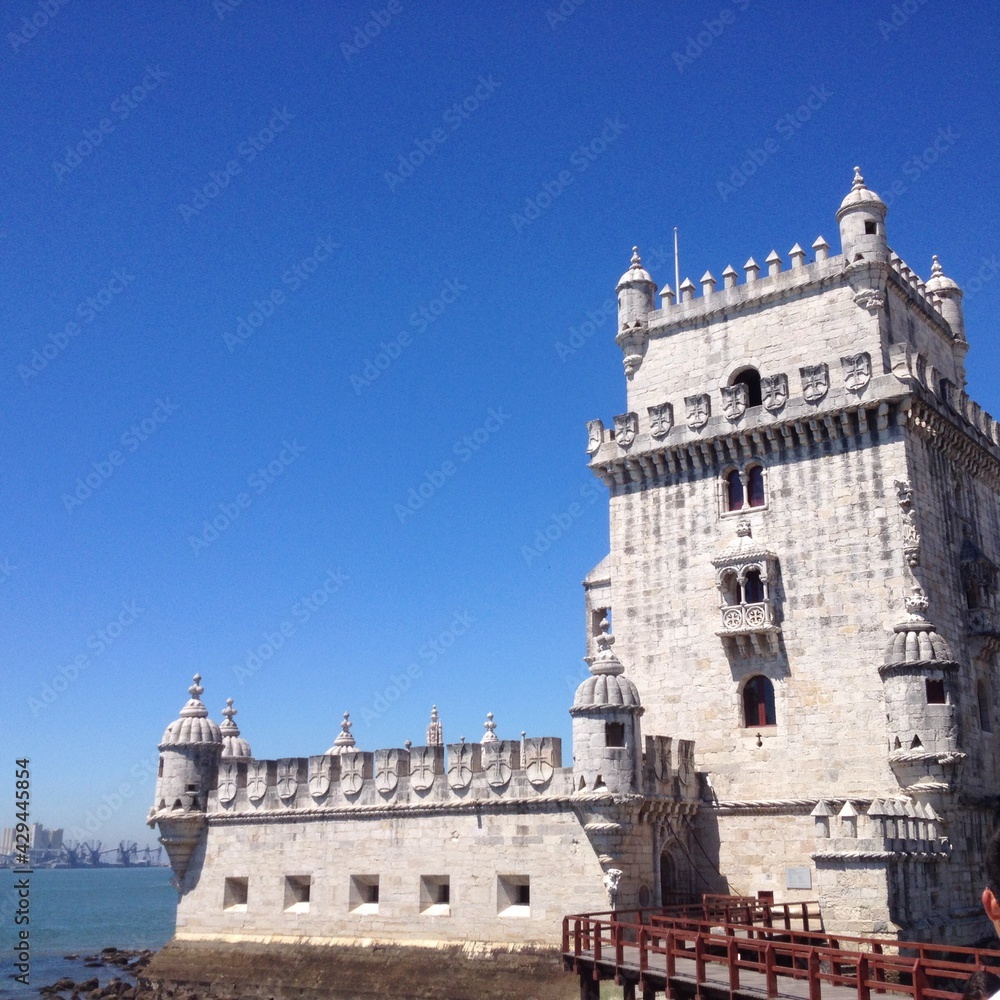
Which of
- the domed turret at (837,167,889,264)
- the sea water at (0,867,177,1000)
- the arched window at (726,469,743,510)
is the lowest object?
the sea water at (0,867,177,1000)

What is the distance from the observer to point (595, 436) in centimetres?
3578

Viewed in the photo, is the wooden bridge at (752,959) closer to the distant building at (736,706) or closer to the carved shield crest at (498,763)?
the distant building at (736,706)

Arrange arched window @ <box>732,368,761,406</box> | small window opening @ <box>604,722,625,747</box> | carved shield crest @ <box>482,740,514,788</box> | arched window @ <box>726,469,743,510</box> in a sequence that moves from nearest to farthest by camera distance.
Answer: small window opening @ <box>604,722,625,747</box>, carved shield crest @ <box>482,740,514,788</box>, arched window @ <box>726,469,743,510</box>, arched window @ <box>732,368,761,406</box>

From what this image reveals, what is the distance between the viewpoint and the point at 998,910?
474 centimetres

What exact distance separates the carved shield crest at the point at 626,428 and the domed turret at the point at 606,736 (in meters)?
9.14

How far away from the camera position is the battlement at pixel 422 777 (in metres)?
28.9

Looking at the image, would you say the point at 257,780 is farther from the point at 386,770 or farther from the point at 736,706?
the point at 736,706

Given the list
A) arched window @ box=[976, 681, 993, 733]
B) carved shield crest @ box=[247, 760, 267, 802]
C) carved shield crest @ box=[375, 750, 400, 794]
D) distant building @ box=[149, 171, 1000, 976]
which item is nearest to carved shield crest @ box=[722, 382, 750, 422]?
distant building @ box=[149, 171, 1000, 976]

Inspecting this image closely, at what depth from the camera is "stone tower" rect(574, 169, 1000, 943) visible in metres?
28.1

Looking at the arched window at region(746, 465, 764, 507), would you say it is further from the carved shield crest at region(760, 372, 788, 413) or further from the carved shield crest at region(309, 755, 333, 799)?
the carved shield crest at region(309, 755, 333, 799)

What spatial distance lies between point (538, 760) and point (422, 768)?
12.8 ft

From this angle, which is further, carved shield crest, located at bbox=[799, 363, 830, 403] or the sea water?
the sea water

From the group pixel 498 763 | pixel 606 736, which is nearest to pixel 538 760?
pixel 498 763

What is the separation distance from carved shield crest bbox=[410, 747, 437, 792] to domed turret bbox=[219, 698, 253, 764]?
778 cm
